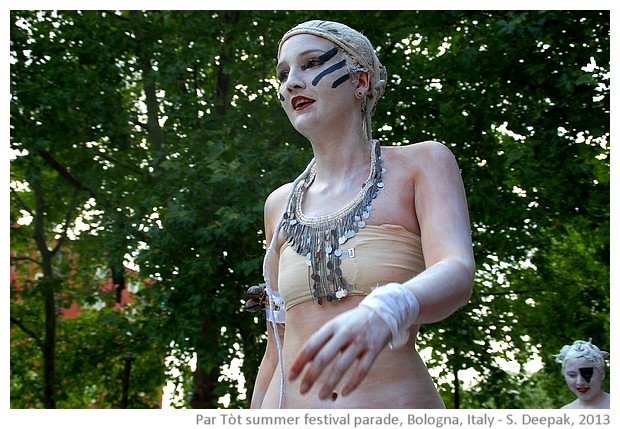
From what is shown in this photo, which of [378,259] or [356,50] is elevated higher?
[356,50]

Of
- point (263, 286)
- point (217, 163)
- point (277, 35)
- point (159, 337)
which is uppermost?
point (277, 35)

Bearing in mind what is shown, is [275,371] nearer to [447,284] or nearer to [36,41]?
[447,284]

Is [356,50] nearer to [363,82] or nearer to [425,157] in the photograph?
[363,82]

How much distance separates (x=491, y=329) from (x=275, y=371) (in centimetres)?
1117

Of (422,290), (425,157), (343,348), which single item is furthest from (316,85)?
(343,348)

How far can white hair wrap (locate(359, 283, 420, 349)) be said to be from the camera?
2.55 meters

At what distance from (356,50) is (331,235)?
2.60 ft

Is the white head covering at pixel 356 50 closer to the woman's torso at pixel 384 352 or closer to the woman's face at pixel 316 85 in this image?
the woman's face at pixel 316 85

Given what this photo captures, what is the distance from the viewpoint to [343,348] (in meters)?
2.43

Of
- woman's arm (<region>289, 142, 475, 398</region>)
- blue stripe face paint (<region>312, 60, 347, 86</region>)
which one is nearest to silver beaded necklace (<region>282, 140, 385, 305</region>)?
woman's arm (<region>289, 142, 475, 398</region>)

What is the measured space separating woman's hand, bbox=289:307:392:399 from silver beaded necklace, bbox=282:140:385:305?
0.81 meters

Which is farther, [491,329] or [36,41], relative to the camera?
[491,329]

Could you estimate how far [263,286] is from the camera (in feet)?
12.8
